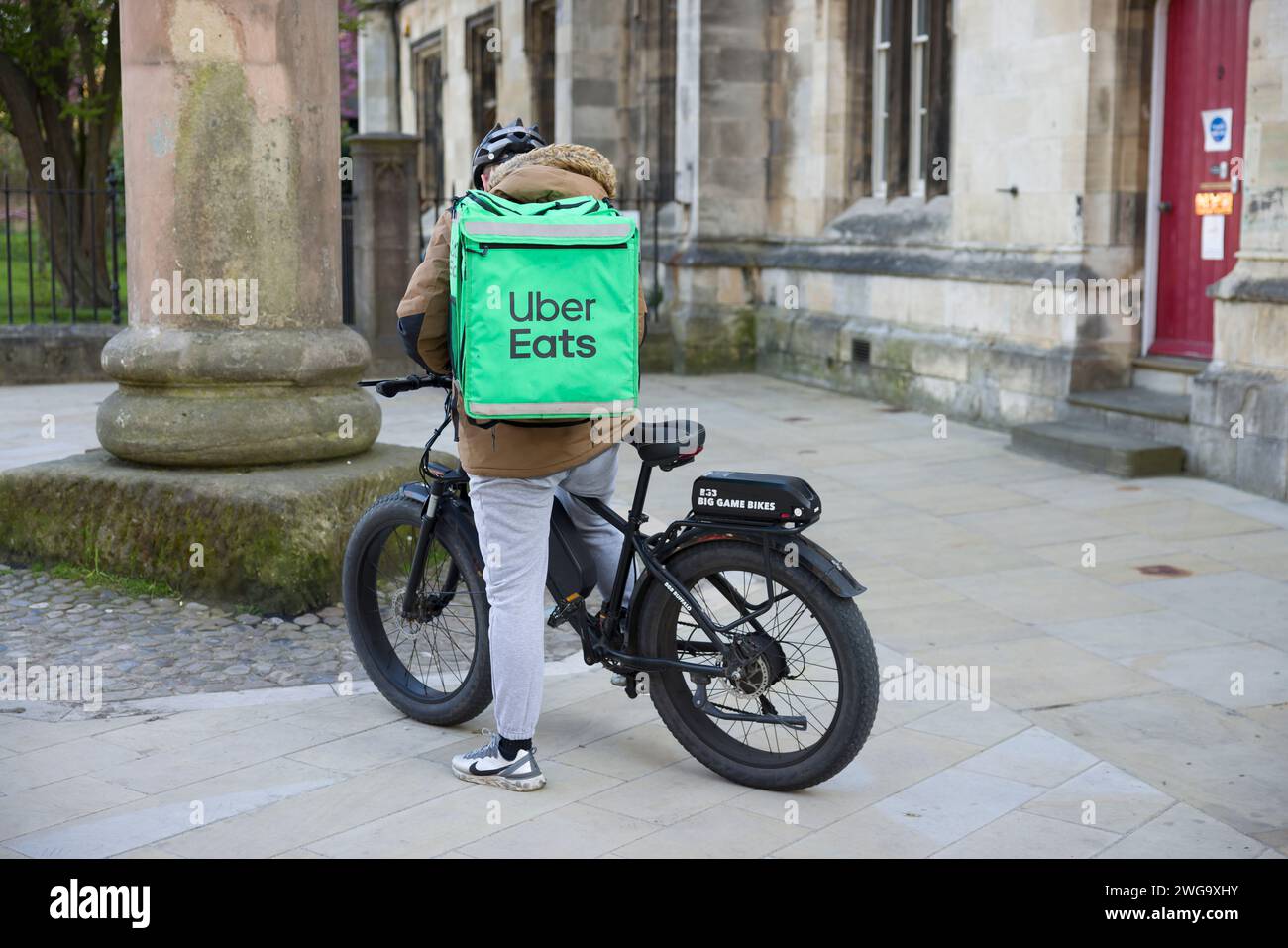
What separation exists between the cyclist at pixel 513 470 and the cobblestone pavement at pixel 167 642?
1288mm

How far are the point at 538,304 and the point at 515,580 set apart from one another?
31.2 inches

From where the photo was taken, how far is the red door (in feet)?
32.0

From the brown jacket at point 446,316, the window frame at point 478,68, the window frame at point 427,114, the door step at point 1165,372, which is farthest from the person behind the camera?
the window frame at point 427,114

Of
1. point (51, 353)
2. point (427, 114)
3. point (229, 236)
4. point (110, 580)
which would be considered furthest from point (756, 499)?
point (427, 114)

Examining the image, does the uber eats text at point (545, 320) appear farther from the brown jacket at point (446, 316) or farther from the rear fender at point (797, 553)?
the rear fender at point (797, 553)

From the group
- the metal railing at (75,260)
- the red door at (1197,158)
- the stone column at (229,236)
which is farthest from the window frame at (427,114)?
the stone column at (229,236)

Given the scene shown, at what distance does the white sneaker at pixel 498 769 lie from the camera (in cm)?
439

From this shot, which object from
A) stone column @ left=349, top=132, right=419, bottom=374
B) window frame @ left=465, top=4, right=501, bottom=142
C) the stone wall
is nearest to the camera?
the stone wall

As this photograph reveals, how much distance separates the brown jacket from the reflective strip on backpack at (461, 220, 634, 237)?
0.22 metres

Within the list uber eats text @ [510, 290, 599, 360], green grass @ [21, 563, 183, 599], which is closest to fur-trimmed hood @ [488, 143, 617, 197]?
uber eats text @ [510, 290, 599, 360]

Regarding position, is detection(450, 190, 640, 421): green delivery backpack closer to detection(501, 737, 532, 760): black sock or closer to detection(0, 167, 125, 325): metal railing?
detection(501, 737, 532, 760): black sock

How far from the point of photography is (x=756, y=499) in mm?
4258

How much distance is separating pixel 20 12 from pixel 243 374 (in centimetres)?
1141

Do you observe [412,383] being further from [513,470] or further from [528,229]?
[528,229]
